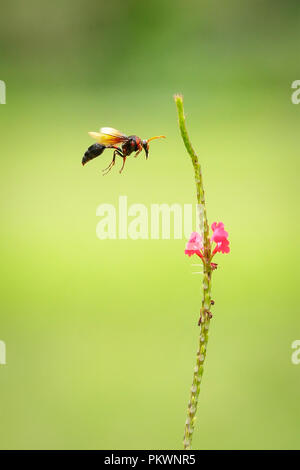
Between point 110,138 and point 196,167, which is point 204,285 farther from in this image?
point 110,138

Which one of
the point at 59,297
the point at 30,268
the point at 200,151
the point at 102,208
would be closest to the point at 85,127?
the point at 200,151

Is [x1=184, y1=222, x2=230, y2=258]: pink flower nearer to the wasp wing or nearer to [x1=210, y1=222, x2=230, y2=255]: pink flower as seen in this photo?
[x1=210, y1=222, x2=230, y2=255]: pink flower

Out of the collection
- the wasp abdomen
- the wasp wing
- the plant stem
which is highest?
the wasp abdomen

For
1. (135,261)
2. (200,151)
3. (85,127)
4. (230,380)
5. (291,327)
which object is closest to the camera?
(230,380)

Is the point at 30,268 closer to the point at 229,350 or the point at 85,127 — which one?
the point at 229,350

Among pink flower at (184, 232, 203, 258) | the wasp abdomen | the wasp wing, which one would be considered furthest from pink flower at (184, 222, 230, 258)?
the wasp abdomen

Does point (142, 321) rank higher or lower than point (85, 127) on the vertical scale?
lower

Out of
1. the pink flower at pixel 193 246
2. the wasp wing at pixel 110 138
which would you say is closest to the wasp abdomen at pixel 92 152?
the wasp wing at pixel 110 138

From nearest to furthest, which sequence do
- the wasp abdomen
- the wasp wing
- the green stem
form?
1. the green stem
2. the wasp wing
3. the wasp abdomen
